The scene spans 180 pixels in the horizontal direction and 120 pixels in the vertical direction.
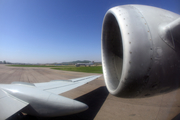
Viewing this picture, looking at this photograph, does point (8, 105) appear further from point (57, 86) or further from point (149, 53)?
point (149, 53)

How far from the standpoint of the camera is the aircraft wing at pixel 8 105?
195 cm

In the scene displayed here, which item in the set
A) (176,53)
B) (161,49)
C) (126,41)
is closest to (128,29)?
(126,41)

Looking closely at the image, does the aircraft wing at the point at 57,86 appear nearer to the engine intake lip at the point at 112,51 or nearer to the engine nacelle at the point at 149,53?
the engine intake lip at the point at 112,51

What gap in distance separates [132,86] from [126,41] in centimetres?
67

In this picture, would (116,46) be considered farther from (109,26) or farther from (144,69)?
(144,69)

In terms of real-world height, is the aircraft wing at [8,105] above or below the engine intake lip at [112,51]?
below

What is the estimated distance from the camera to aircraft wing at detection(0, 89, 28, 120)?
6.39 feet

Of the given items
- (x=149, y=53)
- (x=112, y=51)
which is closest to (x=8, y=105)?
(x=112, y=51)

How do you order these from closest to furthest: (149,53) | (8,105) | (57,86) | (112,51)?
1. (149,53)
2. (8,105)
3. (112,51)
4. (57,86)

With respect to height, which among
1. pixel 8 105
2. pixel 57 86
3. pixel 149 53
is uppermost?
pixel 149 53

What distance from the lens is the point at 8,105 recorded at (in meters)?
2.16

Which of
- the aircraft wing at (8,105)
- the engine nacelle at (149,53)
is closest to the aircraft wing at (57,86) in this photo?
the aircraft wing at (8,105)

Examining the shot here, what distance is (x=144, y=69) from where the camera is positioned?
1.28 meters

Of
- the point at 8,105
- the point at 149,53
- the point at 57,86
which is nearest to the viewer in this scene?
the point at 149,53
